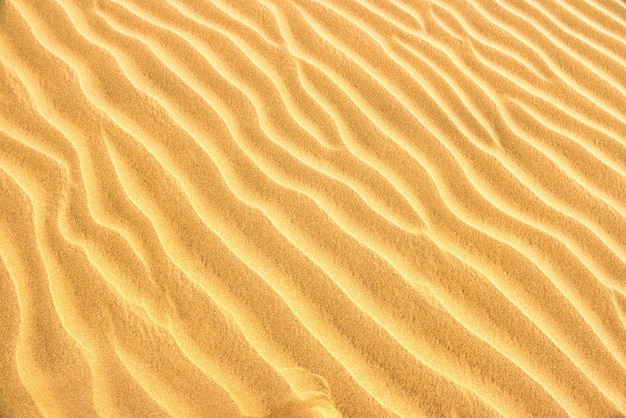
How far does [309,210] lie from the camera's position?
2137 mm

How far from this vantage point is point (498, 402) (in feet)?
5.98

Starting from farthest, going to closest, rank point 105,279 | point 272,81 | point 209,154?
1. point 272,81
2. point 209,154
3. point 105,279

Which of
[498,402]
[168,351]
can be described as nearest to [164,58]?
[168,351]

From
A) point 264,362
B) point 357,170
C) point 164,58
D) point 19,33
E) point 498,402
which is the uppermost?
point 19,33

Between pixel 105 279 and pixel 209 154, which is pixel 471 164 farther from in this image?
pixel 105 279

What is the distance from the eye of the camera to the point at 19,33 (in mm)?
2516

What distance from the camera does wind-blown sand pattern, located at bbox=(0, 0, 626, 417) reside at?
1827 millimetres

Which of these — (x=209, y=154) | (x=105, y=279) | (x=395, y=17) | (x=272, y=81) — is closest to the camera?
(x=105, y=279)

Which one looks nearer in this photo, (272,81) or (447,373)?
(447,373)

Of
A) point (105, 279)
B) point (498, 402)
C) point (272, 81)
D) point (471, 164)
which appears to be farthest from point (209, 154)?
point (498, 402)

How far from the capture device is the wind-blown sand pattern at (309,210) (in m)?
1.83

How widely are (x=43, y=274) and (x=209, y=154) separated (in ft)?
2.50

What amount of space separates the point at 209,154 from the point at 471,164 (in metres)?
1.09

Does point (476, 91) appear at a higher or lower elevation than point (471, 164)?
higher
